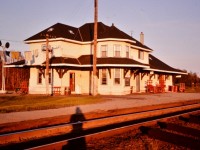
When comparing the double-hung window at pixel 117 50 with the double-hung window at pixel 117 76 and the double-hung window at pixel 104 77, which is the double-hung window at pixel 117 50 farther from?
the double-hung window at pixel 104 77

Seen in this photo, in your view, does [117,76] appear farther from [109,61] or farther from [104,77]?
[109,61]

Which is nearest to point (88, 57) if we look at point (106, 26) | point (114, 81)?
point (114, 81)

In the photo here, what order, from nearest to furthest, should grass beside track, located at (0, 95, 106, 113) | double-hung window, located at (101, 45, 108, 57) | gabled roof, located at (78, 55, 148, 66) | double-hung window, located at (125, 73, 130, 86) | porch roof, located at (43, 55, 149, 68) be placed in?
grass beside track, located at (0, 95, 106, 113) → porch roof, located at (43, 55, 149, 68) → gabled roof, located at (78, 55, 148, 66) → double-hung window, located at (125, 73, 130, 86) → double-hung window, located at (101, 45, 108, 57)

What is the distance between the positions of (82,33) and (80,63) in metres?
5.77

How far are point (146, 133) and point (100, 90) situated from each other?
21.3m

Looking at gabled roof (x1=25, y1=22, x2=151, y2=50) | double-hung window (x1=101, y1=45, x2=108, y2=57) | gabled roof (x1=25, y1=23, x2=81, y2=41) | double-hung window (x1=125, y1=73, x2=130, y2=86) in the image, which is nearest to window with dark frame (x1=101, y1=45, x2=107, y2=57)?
double-hung window (x1=101, y1=45, x2=108, y2=57)

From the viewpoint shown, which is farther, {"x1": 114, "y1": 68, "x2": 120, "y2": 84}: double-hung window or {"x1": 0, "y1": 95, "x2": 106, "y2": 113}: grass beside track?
{"x1": 114, "y1": 68, "x2": 120, "y2": 84}: double-hung window

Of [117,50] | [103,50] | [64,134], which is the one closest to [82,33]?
[103,50]

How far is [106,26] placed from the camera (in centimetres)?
3659

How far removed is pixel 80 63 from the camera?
101 ft

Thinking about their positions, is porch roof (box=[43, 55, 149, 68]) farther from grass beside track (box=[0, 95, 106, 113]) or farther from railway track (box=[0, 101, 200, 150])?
railway track (box=[0, 101, 200, 150])

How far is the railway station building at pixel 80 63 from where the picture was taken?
29.7m

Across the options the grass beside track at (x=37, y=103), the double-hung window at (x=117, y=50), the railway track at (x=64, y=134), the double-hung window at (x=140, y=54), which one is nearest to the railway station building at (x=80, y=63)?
the double-hung window at (x=117, y=50)

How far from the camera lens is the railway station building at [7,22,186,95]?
97.5 feet
